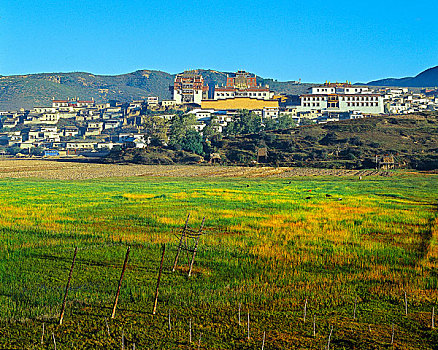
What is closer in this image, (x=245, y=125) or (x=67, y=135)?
(x=245, y=125)

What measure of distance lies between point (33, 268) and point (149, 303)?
199 inches

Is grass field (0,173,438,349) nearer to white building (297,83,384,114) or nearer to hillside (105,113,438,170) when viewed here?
hillside (105,113,438,170)

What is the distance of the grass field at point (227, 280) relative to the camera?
445 inches

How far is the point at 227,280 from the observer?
50.6 feet

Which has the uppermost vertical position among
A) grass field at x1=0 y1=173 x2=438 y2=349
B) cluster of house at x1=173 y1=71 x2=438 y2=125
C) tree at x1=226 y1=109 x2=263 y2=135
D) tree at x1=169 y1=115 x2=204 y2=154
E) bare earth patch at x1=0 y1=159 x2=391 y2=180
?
cluster of house at x1=173 y1=71 x2=438 y2=125

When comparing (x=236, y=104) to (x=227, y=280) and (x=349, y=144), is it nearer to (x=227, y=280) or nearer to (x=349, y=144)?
(x=349, y=144)

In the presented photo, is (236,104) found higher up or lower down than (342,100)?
lower down

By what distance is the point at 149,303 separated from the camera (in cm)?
1314

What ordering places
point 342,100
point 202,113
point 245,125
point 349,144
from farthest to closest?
point 342,100 < point 202,113 < point 245,125 < point 349,144

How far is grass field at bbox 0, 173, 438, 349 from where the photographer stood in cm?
1130

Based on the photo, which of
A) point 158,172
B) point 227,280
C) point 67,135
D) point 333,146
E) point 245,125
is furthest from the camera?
point 67,135

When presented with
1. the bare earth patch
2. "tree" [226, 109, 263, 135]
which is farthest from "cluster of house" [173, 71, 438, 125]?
the bare earth patch

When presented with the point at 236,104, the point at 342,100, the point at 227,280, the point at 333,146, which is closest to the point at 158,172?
the point at 333,146

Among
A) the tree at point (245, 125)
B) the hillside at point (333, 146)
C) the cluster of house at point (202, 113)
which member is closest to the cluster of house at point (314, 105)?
the cluster of house at point (202, 113)
